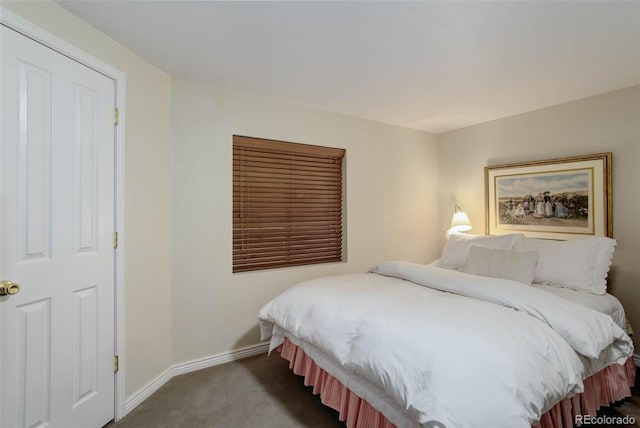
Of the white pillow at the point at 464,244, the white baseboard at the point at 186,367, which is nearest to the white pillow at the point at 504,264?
the white pillow at the point at 464,244

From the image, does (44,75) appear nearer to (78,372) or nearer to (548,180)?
(78,372)

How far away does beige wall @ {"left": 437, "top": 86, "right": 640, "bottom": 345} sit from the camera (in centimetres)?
265

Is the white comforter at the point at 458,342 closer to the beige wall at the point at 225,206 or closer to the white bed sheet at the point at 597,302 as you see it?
the white bed sheet at the point at 597,302

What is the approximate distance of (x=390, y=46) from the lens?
6.64 feet

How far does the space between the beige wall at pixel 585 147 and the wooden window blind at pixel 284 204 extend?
173cm

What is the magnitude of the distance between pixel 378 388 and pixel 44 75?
2.31 m

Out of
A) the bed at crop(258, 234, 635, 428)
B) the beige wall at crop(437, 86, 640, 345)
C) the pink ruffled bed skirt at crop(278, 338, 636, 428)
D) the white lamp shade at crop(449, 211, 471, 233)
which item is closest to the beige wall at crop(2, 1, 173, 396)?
the bed at crop(258, 234, 635, 428)

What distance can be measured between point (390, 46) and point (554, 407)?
2.23 metres

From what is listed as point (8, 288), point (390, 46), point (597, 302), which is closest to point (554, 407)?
point (597, 302)

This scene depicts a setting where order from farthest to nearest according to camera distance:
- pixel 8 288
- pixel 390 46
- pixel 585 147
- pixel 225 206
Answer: pixel 585 147
pixel 225 206
pixel 390 46
pixel 8 288

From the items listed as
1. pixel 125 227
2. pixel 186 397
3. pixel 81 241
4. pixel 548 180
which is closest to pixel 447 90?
pixel 548 180

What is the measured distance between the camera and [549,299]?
1808mm

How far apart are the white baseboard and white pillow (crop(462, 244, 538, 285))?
2.08 metres

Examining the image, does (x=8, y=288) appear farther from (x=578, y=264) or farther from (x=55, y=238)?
(x=578, y=264)
